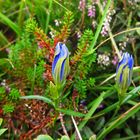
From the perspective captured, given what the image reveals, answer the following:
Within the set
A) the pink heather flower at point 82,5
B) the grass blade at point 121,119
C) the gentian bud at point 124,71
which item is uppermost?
the pink heather flower at point 82,5

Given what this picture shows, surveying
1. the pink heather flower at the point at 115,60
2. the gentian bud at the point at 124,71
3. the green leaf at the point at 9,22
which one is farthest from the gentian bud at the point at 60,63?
the green leaf at the point at 9,22

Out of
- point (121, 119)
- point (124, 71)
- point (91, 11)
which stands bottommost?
point (121, 119)

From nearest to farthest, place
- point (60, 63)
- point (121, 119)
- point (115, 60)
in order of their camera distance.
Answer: point (60, 63)
point (121, 119)
point (115, 60)

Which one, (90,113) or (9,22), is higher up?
(9,22)

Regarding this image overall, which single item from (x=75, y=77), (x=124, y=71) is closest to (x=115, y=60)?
(x=75, y=77)

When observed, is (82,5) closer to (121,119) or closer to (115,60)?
(115,60)

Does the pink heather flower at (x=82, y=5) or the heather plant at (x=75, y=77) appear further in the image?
the pink heather flower at (x=82, y=5)

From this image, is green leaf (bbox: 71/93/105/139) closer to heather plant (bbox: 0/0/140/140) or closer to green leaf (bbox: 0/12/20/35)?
heather plant (bbox: 0/0/140/140)

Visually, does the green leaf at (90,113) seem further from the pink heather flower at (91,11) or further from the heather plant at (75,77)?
the pink heather flower at (91,11)
